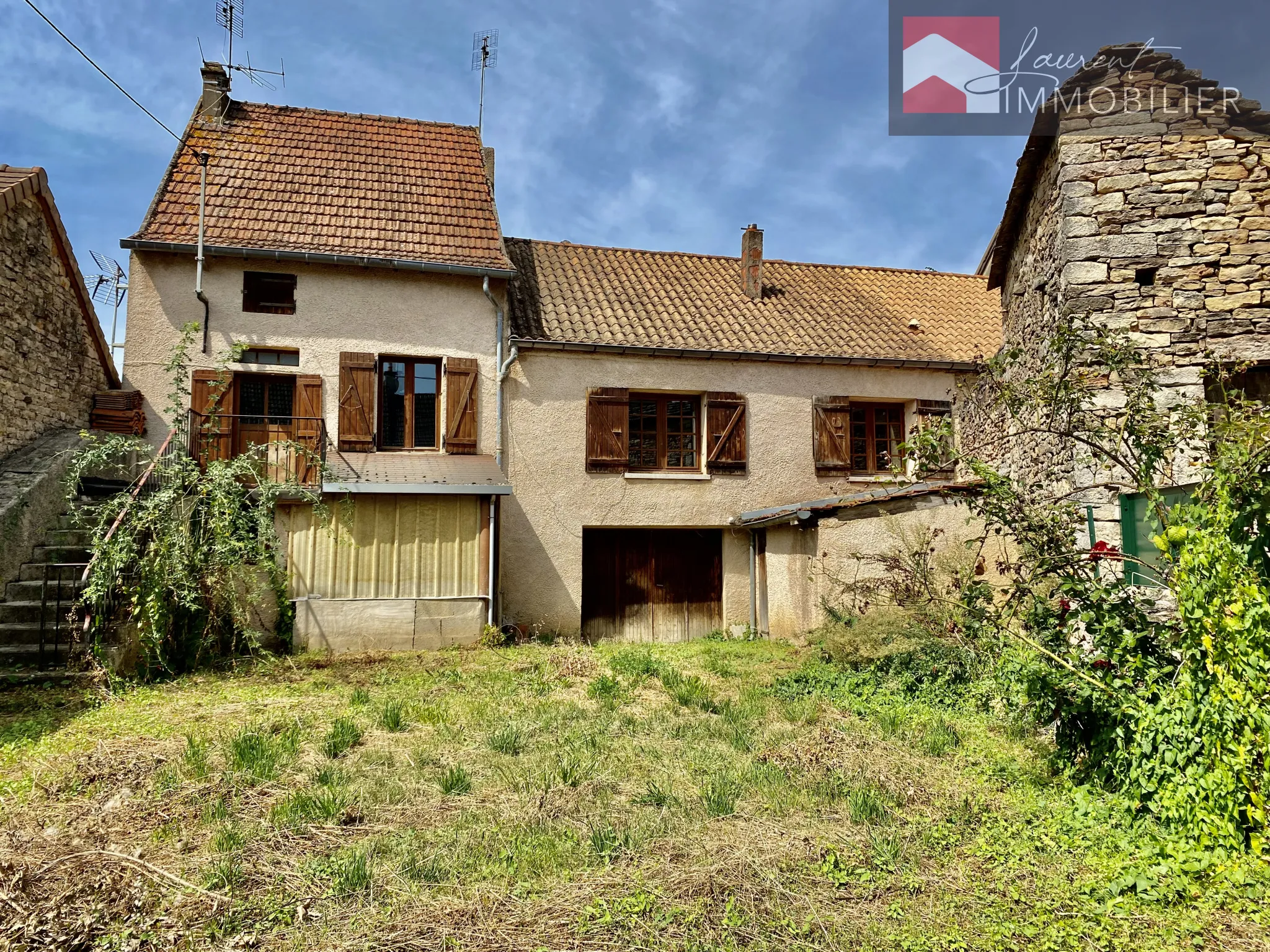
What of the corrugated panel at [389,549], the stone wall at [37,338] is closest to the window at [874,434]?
the corrugated panel at [389,549]

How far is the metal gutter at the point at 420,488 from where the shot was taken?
9.77 m

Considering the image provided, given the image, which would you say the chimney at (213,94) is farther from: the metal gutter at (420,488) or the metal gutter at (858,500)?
the metal gutter at (858,500)

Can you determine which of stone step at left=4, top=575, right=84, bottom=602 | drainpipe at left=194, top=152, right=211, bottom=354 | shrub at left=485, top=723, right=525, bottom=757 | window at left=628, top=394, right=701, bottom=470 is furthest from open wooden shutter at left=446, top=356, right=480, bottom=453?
shrub at left=485, top=723, right=525, bottom=757

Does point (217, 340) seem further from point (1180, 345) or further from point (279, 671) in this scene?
point (1180, 345)

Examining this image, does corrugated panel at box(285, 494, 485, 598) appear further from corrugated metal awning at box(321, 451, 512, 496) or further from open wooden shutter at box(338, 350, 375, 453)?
open wooden shutter at box(338, 350, 375, 453)

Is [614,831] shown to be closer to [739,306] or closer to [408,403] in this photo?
[408,403]

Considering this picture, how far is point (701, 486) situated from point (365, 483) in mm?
5369

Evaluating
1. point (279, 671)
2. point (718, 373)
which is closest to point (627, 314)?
point (718, 373)

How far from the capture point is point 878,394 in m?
13.2

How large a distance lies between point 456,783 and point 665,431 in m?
8.49

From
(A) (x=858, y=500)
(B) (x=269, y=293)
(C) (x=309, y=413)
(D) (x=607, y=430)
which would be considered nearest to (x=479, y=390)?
(D) (x=607, y=430)

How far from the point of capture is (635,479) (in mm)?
12227

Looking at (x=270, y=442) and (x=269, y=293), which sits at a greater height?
(x=269, y=293)

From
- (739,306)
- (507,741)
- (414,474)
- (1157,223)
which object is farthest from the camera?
(739,306)
